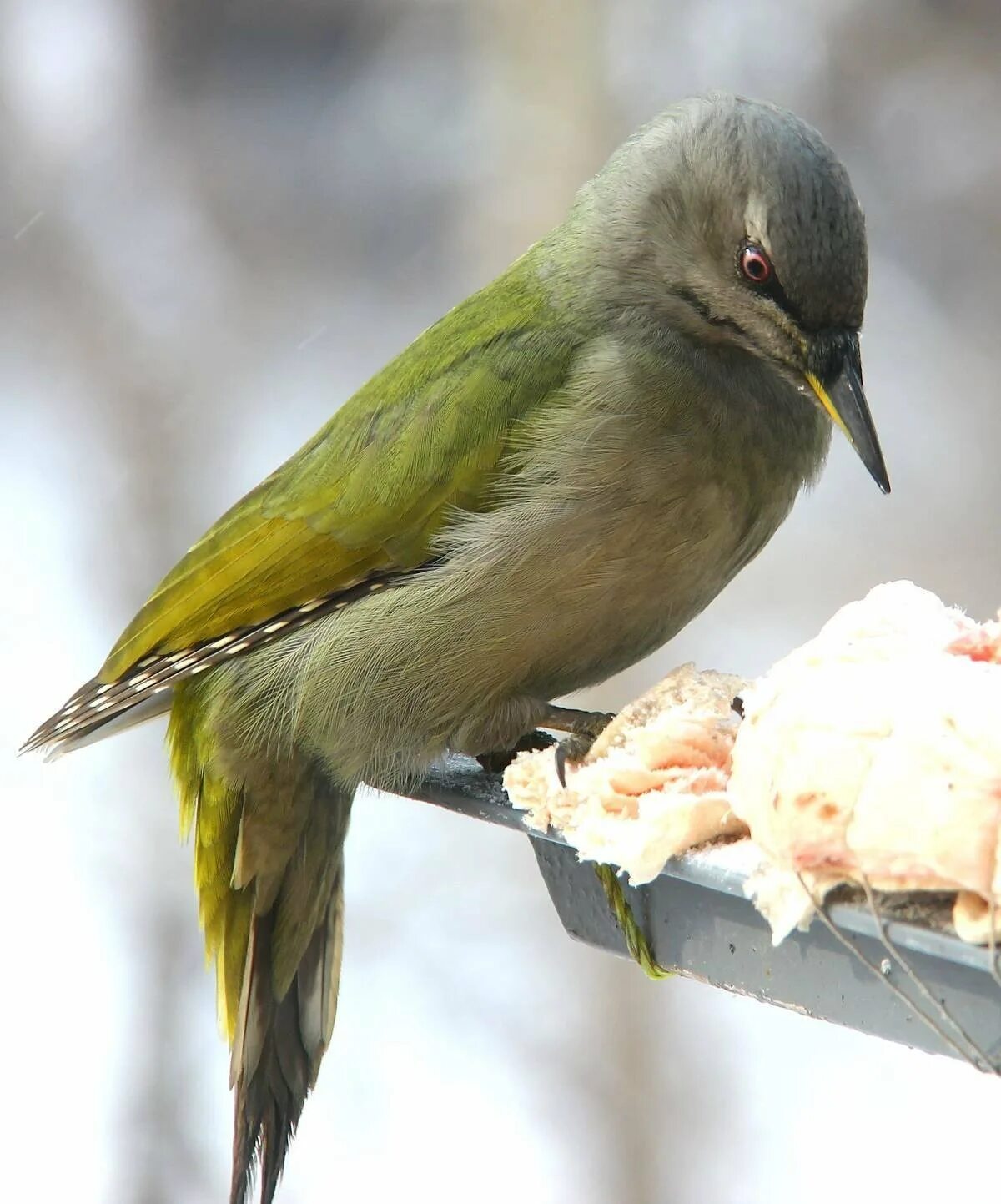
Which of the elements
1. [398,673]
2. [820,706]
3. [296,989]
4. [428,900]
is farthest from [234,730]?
[428,900]

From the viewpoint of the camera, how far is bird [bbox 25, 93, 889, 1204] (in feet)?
6.74

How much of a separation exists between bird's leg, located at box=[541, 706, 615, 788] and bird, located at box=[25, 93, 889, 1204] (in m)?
0.01

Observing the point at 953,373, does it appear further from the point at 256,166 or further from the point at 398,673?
the point at 398,673

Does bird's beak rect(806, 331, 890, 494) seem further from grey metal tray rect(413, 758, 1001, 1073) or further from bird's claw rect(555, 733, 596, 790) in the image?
grey metal tray rect(413, 758, 1001, 1073)

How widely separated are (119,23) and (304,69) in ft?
→ 1.81

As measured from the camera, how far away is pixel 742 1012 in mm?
4320

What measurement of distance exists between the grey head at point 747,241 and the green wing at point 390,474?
0.50ft

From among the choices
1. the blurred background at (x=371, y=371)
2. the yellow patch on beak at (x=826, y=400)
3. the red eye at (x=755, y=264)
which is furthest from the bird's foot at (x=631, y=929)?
the blurred background at (x=371, y=371)

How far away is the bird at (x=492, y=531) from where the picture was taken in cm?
205

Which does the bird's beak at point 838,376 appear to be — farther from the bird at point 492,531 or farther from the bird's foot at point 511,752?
the bird's foot at point 511,752

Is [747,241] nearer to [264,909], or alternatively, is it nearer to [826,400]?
[826,400]

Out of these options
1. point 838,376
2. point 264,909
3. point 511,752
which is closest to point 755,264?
point 838,376

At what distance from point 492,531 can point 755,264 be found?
48 cm

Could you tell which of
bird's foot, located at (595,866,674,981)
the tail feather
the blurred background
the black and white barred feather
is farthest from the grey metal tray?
the blurred background
